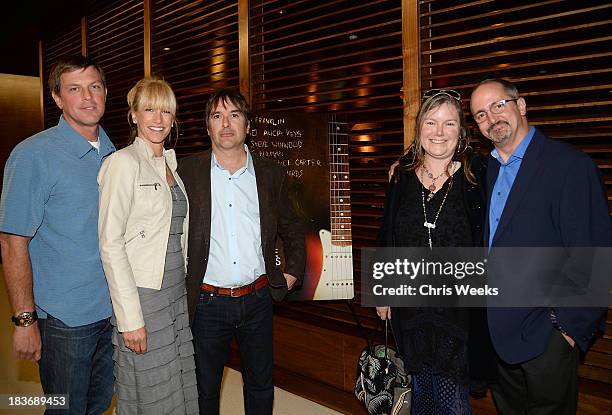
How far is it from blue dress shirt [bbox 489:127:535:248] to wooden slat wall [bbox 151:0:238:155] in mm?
2944

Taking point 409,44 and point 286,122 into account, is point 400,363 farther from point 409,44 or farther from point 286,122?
point 409,44

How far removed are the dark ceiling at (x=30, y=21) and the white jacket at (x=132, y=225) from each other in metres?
5.27

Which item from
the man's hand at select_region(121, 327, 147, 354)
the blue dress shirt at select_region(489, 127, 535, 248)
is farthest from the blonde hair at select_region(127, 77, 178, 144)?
the blue dress shirt at select_region(489, 127, 535, 248)

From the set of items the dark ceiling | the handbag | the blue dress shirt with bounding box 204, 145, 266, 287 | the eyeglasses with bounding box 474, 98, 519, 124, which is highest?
the dark ceiling

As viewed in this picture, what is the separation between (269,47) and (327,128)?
1514 millimetres

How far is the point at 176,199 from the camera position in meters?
2.27

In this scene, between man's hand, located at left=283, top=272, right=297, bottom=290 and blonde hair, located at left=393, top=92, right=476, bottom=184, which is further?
man's hand, located at left=283, top=272, right=297, bottom=290

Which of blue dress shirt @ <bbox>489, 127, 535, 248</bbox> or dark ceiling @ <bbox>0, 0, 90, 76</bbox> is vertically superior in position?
dark ceiling @ <bbox>0, 0, 90, 76</bbox>

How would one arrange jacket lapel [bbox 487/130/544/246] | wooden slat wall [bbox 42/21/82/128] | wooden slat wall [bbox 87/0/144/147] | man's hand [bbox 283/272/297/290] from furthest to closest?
wooden slat wall [bbox 42/21/82/128]
wooden slat wall [bbox 87/0/144/147]
man's hand [bbox 283/272/297/290]
jacket lapel [bbox 487/130/544/246]

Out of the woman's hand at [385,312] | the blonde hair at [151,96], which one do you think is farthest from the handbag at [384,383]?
the blonde hair at [151,96]

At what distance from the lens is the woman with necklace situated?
6.92 ft

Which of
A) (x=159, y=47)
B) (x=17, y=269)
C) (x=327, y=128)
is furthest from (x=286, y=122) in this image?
(x=159, y=47)

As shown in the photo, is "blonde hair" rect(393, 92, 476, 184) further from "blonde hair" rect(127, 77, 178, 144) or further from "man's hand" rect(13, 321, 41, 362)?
"man's hand" rect(13, 321, 41, 362)

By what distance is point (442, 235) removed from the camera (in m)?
2.15
